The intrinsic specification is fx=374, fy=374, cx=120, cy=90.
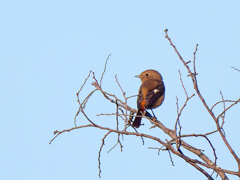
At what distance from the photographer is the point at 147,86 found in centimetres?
846

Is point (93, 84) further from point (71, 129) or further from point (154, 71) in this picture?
point (154, 71)

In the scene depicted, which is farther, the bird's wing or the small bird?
the bird's wing

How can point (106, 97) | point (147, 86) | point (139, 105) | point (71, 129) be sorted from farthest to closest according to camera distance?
1. point (147, 86)
2. point (139, 105)
3. point (106, 97)
4. point (71, 129)

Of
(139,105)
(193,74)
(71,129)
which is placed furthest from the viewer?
(139,105)

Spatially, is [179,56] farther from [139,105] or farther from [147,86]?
[147,86]

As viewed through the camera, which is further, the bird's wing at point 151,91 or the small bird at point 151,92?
the bird's wing at point 151,91

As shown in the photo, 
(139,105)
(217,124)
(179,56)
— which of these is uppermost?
(139,105)

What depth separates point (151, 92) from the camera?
820 cm

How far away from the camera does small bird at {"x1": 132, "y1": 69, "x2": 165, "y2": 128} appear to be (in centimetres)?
777

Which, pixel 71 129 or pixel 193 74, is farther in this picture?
pixel 71 129

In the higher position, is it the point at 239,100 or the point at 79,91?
the point at 79,91

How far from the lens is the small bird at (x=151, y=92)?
777cm

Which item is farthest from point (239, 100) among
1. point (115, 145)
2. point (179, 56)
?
point (115, 145)

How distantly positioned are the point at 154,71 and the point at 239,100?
5.53m
